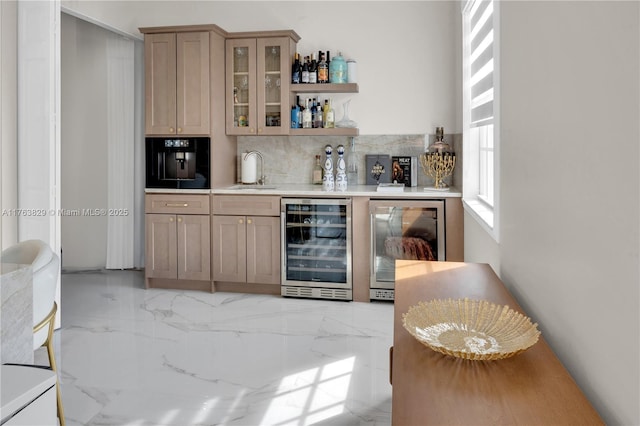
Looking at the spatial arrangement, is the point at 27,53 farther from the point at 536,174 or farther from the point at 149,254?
the point at 536,174

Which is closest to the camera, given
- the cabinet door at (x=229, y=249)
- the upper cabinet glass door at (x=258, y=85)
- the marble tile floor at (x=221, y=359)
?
the marble tile floor at (x=221, y=359)

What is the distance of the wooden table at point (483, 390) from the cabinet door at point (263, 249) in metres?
2.82

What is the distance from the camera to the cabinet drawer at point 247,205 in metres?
4.27

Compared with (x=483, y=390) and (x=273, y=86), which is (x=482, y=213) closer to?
(x=483, y=390)

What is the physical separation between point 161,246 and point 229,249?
2.13ft

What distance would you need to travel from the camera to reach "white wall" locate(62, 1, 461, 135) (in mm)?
4512

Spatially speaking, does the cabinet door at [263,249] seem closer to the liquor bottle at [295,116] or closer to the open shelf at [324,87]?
the liquor bottle at [295,116]

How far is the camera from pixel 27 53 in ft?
10.8

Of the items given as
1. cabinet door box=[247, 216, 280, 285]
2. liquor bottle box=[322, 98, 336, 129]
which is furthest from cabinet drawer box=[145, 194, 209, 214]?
liquor bottle box=[322, 98, 336, 129]

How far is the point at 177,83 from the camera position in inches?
174

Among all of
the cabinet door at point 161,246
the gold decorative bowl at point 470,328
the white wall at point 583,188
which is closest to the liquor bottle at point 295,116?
the cabinet door at point 161,246

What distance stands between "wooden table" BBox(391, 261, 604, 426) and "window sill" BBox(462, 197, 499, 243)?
3.54 ft

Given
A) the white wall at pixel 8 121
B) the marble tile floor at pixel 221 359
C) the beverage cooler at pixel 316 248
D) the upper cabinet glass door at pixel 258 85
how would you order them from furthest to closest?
the upper cabinet glass door at pixel 258 85
the beverage cooler at pixel 316 248
the white wall at pixel 8 121
the marble tile floor at pixel 221 359

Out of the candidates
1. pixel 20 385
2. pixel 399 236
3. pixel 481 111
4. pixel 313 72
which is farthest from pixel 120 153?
pixel 20 385
